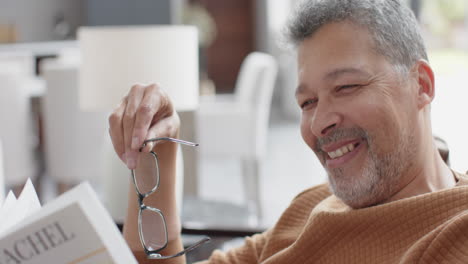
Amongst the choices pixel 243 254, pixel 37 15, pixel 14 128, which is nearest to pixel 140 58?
pixel 243 254

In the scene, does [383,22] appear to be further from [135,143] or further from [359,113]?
[135,143]

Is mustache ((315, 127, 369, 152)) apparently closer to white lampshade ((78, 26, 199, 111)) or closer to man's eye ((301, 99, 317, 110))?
man's eye ((301, 99, 317, 110))

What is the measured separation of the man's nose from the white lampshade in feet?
4.22

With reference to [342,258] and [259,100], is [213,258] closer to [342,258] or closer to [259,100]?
[342,258]

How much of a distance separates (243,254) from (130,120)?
40cm

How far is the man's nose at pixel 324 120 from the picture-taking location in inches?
42.1

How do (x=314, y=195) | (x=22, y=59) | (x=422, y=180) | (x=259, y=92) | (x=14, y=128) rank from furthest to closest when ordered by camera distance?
(x=22, y=59) < (x=259, y=92) < (x=14, y=128) < (x=314, y=195) < (x=422, y=180)

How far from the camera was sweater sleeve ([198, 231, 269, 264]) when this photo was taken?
130 cm

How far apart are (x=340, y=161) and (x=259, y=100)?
3.19 meters

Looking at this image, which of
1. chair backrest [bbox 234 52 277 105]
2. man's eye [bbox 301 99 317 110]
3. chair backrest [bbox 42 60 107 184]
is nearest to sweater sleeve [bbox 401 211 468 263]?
man's eye [bbox 301 99 317 110]

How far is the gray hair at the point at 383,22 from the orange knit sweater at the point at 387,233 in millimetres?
225

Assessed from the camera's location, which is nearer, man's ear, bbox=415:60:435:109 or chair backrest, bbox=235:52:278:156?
man's ear, bbox=415:60:435:109

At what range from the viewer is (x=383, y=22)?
1.06 m

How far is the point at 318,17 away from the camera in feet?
3.61
